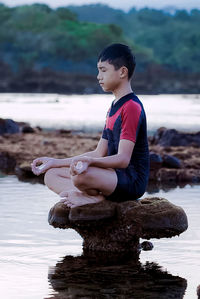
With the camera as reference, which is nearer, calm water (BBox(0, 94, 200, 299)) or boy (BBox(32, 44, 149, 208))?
calm water (BBox(0, 94, 200, 299))

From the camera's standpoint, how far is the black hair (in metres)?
6.55

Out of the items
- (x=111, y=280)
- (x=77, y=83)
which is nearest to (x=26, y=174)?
(x=111, y=280)

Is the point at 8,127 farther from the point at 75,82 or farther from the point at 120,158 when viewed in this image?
the point at 75,82

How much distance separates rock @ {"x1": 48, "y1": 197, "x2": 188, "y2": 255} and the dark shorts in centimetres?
6

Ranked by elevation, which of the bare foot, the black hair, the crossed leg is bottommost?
the bare foot

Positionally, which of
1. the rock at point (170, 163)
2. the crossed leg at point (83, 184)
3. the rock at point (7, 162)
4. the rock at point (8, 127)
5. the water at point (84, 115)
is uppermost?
the crossed leg at point (83, 184)

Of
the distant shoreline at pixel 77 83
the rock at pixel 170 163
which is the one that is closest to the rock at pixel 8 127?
the rock at pixel 170 163

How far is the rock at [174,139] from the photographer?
53.3ft

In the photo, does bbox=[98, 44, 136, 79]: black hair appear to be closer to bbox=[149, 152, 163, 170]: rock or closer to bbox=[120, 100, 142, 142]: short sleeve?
bbox=[120, 100, 142, 142]: short sleeve

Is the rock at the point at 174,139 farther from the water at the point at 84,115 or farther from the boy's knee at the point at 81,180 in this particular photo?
the boy's knee at the point at 81,180

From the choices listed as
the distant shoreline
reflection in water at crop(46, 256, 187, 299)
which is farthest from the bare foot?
the distant shoreline

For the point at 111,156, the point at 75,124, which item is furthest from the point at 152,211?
the point at 75,124

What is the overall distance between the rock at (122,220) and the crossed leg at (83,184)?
59 millimetres

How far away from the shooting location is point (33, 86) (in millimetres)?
85438
